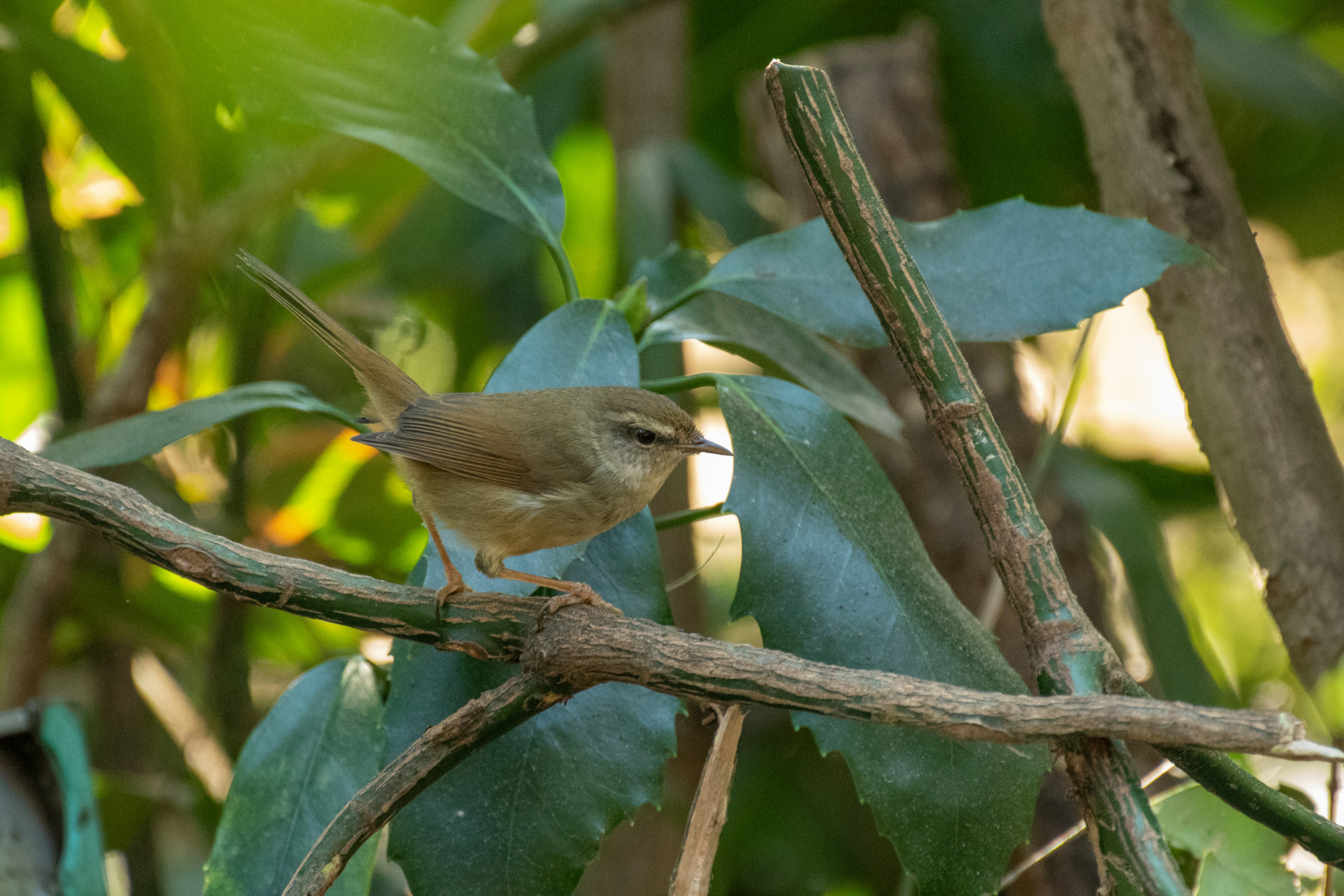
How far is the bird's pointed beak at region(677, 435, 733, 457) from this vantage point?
191 centimetres

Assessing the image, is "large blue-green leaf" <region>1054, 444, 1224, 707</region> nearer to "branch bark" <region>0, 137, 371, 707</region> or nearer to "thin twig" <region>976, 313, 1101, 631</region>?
"thin twig" <region>976, 313, 1101, 631</region>

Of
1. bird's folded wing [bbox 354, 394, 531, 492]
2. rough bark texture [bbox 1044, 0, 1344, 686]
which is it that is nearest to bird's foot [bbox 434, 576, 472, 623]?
bird's folded wing [bbox 354, 394, 531, 492]

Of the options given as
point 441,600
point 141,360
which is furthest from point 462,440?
point 141,360

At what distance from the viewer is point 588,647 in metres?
1.02

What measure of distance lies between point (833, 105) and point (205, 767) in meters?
2.22

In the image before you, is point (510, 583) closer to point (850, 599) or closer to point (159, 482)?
point (850, 599)

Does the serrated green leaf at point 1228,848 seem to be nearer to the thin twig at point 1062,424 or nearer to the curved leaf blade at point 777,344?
the thin twig at point 1062,424

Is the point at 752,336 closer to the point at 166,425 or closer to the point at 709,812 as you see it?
the point at 709,812

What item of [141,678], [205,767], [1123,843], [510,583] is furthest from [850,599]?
[141,678]

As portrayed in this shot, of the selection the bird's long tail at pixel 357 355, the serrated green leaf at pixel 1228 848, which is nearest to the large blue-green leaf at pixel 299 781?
the bird's long tail at pixel 357 355

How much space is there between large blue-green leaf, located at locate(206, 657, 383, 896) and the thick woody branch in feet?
1.01

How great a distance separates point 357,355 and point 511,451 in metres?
0.33

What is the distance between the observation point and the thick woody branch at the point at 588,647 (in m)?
0.89

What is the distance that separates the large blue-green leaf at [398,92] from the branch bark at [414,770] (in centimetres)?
72
